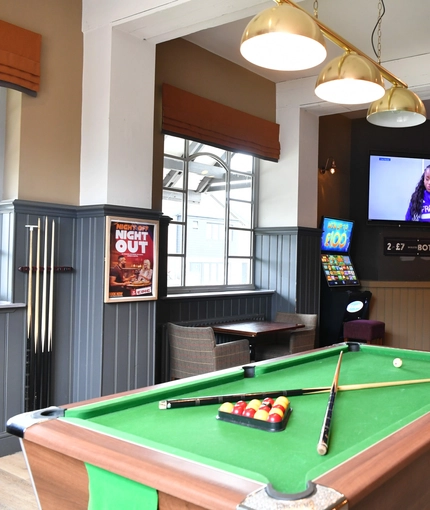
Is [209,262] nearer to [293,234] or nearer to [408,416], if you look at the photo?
[293,234]

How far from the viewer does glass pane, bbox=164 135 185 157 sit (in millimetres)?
5527

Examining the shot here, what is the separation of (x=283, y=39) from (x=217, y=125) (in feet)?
11.1

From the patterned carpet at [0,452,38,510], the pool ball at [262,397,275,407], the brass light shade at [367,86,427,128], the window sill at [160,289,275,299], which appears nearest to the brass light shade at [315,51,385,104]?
the brass light shade at [367,86,427,128]

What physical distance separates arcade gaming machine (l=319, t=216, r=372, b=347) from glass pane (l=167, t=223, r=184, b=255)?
2203 mm

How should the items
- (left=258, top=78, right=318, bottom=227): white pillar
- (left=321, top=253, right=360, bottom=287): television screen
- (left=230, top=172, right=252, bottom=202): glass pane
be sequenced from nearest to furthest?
(left=230, top=172, right=252, bottom=202): glass pane < (left=258, top=78, right=318, bottom=227): white pillar < (left=321, top=253, right=360, bottom=287): television screen

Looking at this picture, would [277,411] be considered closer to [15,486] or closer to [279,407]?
[279,407]

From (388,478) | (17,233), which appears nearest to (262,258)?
(17,233)

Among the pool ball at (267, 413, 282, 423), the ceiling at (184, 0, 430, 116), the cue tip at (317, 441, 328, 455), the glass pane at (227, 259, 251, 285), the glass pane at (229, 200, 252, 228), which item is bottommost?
the cue tip at (317, 441, 328, 455)

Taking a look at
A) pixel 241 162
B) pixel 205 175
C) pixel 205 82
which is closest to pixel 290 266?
pixel 241 162

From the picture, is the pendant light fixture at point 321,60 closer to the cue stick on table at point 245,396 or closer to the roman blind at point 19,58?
the cue stick on table at point 245,396

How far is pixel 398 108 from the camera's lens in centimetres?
320

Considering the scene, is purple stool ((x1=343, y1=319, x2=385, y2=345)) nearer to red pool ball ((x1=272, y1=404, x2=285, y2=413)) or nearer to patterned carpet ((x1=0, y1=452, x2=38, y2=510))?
patterned carpet ((x1=0, y1=452, x2=38, y2=510))

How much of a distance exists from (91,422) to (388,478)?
3.15 feet

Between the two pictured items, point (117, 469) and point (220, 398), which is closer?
point (117, 469)
